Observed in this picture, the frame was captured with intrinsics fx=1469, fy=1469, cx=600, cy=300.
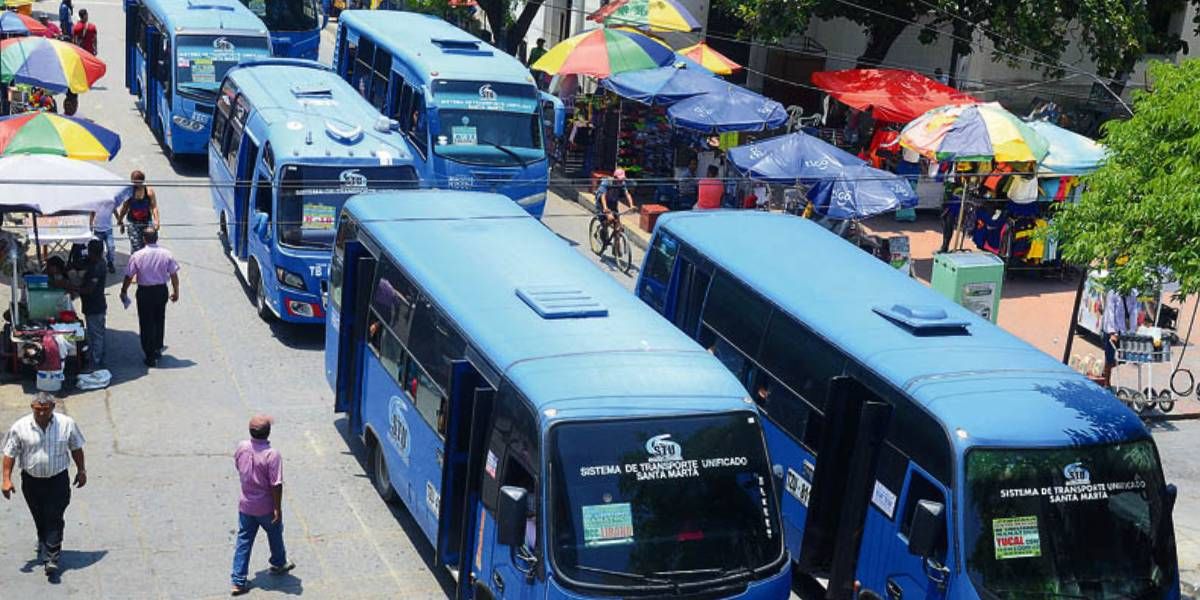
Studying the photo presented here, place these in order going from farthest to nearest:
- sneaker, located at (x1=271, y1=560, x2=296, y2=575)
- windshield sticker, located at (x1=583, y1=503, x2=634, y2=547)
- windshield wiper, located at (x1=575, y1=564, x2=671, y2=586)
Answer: sneaker, located at (x1=271, y1=560, x2=296, y2=575), windshield sticker, located at (x1=583, y1=503, x2=634, y2=547), windshield wiper, located at (x1=575, y1=564, x2=671, y2=586)

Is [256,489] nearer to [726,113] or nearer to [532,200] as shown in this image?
[532,200]

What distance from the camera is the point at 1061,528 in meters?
10.1

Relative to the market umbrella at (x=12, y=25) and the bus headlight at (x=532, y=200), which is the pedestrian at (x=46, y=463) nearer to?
the bus headlight at (x=532, y=200)

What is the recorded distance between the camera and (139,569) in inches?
467

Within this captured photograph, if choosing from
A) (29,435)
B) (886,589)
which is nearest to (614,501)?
(886,589)

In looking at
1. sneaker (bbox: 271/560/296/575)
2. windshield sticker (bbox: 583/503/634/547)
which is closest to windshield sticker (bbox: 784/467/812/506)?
windshield sticker (bbox: 583/503/634/547)

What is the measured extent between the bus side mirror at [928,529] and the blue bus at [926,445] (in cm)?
1

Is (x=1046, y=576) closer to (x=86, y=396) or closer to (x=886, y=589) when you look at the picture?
(x=886, y=589)

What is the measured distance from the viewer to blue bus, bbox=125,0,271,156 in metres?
24.5

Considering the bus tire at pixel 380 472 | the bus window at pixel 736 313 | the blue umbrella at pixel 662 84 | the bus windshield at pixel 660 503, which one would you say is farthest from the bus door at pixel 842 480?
the blue umbrella at pixel 662 84

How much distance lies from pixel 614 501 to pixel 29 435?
185 inches

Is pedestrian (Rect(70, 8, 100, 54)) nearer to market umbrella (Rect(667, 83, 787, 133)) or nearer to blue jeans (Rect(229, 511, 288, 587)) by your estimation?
market umbrella (Rect(667, 83, 787, 133))

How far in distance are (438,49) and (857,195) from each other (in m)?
7.12

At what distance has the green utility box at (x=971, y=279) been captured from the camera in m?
19.0
